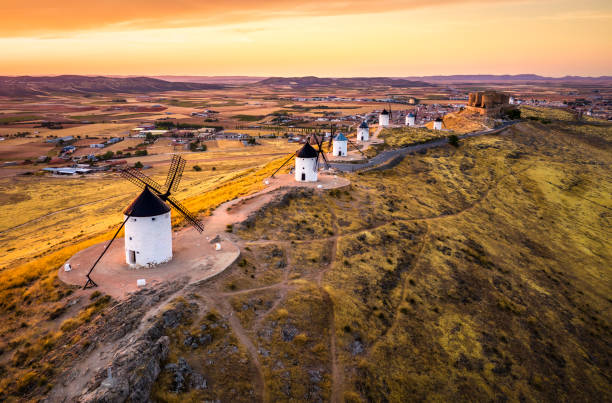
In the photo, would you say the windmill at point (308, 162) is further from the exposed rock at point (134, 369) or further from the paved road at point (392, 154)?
the exposed rock at point (134, 369)

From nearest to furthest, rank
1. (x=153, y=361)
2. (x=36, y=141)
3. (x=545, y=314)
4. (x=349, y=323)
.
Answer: (x=153, y=361) < (x=349, y=323) < (x=545, y=314) < (x=36, y=141)

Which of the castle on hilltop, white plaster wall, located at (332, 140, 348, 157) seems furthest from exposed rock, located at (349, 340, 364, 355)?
the castle on hilltop

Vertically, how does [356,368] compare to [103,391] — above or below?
below

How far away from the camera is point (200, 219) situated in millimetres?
36500

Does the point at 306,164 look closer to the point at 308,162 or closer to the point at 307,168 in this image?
the point at 308,162

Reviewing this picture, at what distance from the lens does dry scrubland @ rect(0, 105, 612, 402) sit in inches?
826

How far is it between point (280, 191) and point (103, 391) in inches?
1141

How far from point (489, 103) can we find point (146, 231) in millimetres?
101966

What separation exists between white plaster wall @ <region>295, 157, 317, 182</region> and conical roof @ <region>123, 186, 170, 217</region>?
2269 cm

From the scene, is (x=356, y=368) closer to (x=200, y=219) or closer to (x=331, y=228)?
(x=331, y=228)

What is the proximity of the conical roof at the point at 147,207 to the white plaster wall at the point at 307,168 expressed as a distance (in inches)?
893

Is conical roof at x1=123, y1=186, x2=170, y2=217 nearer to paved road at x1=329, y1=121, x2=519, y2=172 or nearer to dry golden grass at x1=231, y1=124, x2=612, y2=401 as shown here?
dry golden grass at x1=231, y1=124, x2=612, y2=401

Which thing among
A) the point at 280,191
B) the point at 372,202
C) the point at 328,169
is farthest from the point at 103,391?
the point at 328,169

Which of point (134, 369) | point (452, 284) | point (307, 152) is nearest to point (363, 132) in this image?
point (307, 152)
